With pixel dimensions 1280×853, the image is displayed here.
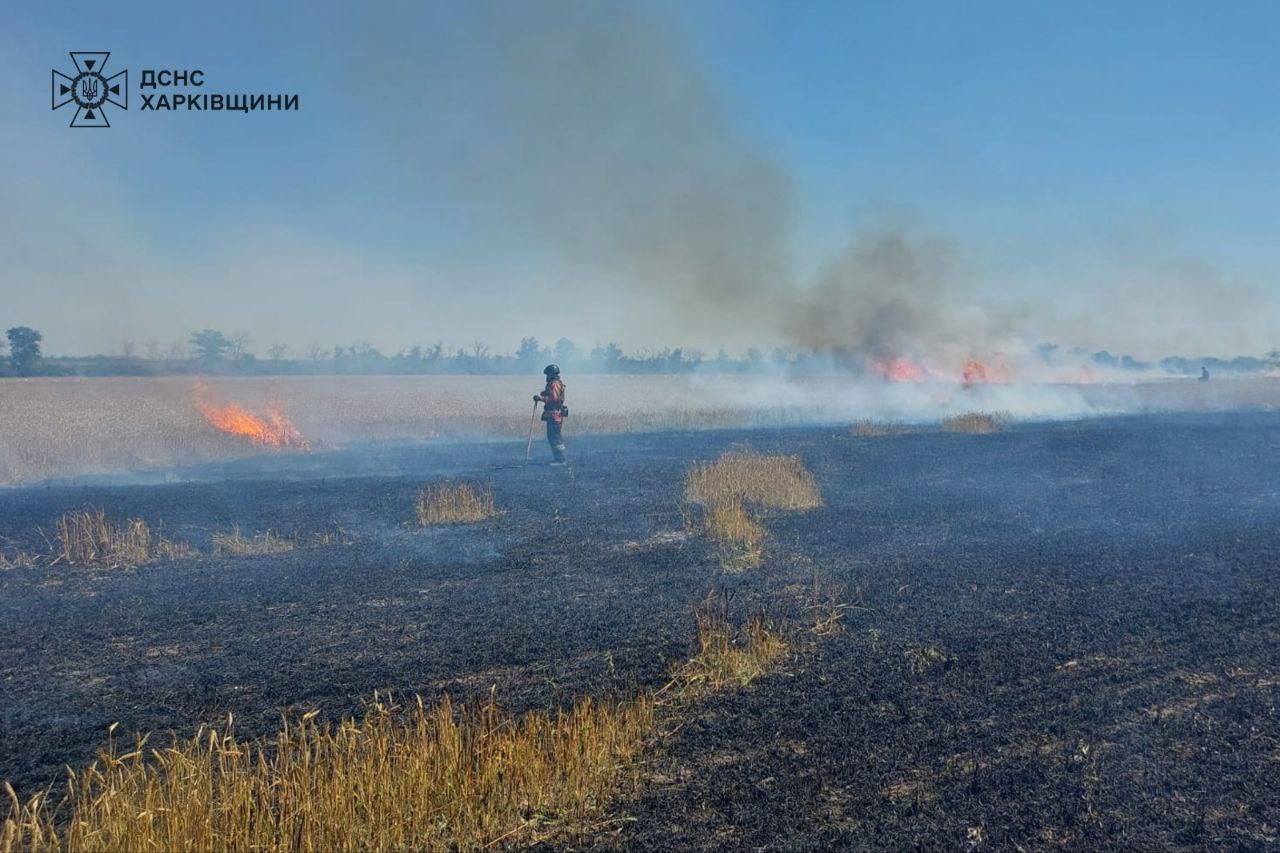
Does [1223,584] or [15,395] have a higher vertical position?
[15,395]

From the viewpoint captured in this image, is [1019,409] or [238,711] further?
[1019,409]

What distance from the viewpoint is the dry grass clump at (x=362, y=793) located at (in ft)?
11.5

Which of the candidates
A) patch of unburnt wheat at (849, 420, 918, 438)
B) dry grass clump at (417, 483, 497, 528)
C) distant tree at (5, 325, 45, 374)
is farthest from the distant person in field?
distant tree at (5, 325, 45, 374)

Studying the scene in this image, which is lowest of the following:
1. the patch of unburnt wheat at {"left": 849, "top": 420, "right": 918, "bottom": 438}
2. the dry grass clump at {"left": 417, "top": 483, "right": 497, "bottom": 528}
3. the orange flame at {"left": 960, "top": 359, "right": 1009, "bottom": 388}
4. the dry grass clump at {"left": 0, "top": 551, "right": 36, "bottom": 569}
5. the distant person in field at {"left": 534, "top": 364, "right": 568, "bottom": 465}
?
the dry grass clump at {"left": 0, "top": 551, "right": 36, "bottom": 569}

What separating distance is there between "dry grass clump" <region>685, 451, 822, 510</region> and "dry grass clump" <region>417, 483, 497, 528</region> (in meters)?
3.97

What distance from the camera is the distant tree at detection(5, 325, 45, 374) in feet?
198

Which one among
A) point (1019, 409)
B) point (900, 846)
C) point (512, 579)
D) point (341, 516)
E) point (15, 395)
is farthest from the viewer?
point (15, 395)

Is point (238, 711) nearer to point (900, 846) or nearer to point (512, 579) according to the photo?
point (512, 579)

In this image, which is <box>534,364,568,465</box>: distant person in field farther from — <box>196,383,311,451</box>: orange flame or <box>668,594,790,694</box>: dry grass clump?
<box>668,594,790,694</box>: dry grass clump

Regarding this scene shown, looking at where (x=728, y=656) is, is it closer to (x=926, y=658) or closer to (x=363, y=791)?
(x=926, y=658)

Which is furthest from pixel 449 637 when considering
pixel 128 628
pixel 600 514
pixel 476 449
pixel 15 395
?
pixel 15 395

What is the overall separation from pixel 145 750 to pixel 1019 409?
133ft

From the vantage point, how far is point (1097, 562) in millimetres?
9617

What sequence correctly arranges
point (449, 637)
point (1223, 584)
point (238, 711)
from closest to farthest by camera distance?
point (238, 711) → point (449, 637) → point (1223, 584)
